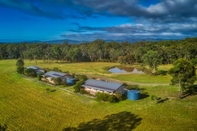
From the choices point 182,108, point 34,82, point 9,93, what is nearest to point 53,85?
point 34,82

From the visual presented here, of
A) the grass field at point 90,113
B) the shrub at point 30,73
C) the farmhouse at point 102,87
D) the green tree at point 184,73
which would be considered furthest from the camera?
the shrub at point 30,73

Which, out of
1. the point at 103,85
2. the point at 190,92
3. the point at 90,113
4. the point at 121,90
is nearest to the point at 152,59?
the point at 190,92

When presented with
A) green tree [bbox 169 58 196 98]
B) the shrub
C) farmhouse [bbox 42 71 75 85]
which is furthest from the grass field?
the shrub

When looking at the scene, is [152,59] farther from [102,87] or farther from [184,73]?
[102,87]

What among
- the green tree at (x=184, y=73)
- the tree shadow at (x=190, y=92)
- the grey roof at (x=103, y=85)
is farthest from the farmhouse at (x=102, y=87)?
the tree shadow at (x=190, y=92)

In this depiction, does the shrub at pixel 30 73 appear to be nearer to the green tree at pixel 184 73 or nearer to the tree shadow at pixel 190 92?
the green tree at pixel 184 73

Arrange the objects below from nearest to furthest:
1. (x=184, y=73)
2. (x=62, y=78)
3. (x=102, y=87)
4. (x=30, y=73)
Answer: (x=184, y=73)
(x=102, y=87)
(x=62, y=78)
(x=30, y=73)
